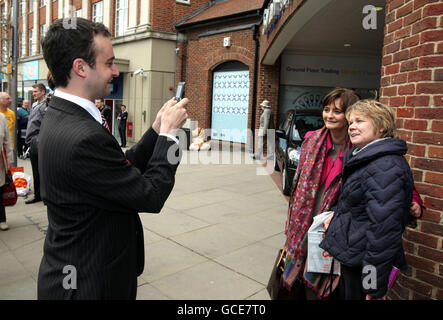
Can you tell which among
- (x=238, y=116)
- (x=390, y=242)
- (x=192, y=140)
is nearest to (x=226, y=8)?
(x=238, y=116)

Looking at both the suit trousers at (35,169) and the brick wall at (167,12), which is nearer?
the suit trousers at (35,169)

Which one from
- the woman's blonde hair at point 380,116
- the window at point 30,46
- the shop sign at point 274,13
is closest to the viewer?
the woman's blonde hair at point 380,116

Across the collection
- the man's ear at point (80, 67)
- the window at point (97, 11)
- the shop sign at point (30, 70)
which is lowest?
the man's ear at point (80, 67)

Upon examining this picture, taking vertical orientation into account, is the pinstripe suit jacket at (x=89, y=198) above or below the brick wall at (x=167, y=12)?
below

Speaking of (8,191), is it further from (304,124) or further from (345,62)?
(345,62)

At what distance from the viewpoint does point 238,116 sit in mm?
15094

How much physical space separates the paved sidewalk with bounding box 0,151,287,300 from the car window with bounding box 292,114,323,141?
52.1 inches

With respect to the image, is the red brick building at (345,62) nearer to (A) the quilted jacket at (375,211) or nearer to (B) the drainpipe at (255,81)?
(B) the drainpipe at (255,81)

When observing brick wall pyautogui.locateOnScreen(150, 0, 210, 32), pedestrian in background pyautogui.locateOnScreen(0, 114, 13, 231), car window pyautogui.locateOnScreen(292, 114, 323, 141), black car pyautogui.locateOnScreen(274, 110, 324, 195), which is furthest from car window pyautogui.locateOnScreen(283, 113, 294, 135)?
brick wall pyautogui.locateOnScreen(150, 0, 210, 32)

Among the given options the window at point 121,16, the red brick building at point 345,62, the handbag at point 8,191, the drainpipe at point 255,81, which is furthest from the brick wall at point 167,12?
the handbag at point 8,191

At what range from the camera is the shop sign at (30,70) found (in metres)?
28.4

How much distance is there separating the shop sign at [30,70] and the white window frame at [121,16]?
12.1 m

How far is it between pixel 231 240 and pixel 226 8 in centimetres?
1351
